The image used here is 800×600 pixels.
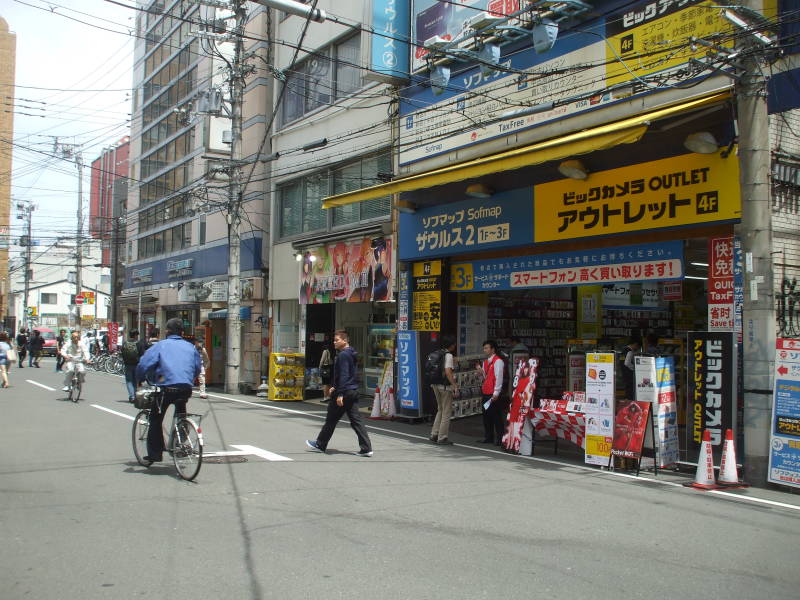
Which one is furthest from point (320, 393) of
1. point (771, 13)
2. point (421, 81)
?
point (771, 13)

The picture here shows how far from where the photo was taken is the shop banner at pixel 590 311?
16.0 meters

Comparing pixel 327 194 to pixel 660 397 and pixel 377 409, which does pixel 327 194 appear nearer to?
pixel 377 409

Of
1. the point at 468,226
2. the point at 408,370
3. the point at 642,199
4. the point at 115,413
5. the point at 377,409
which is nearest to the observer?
the point at 642,199

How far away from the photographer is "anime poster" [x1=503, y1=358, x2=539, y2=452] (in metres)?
10.6

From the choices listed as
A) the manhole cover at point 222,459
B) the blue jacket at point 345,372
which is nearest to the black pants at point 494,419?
the blue jacket at point 345,372

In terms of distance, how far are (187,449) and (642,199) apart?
7.81m

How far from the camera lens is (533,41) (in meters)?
12.7

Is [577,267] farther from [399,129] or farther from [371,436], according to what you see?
[399,129]

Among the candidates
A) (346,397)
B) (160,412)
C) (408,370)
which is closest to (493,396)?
(346,397)

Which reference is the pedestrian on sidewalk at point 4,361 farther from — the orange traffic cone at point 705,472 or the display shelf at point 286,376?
the orange traffic cone at point 705,472

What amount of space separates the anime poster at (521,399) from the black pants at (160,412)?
5.05m

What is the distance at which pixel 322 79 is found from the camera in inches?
794

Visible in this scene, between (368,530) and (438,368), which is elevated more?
(438,368)

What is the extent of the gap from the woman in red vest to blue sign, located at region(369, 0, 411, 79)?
758 cm
